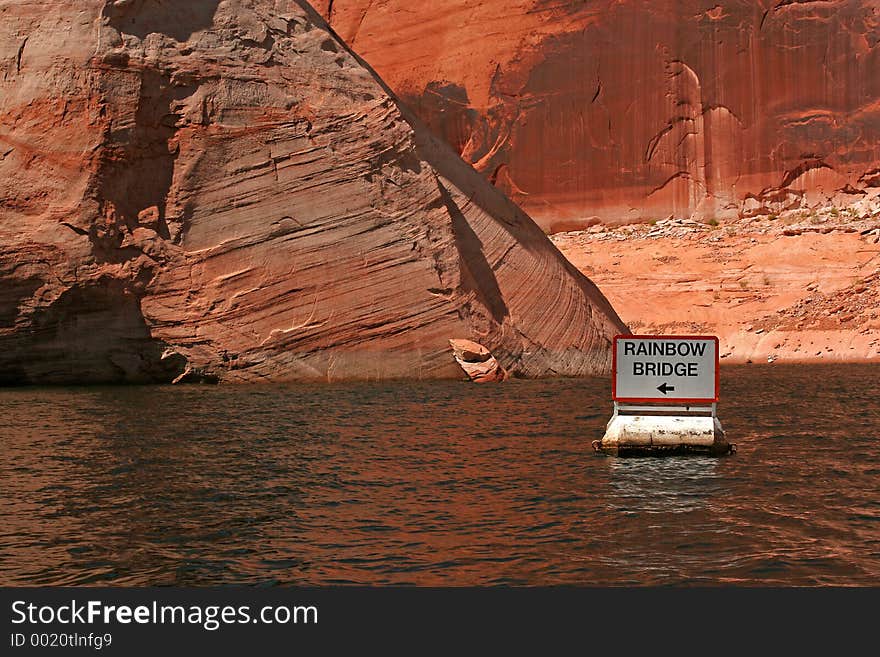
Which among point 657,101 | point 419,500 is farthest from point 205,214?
point 657,101

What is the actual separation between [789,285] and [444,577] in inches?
1386

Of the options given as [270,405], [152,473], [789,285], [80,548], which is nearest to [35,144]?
[270,405]

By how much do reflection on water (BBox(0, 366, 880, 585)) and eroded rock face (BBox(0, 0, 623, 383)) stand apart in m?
5.91

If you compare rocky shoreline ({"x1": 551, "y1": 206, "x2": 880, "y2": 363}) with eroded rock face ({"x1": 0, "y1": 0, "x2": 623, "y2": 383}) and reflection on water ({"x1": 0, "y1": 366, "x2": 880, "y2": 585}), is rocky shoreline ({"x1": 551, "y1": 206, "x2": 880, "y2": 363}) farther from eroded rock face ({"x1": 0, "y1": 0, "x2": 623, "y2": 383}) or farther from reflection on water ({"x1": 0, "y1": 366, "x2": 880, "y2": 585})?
reflection on water ({"x1": 0, "y1": 366, "x2": 880, "y2": 585})

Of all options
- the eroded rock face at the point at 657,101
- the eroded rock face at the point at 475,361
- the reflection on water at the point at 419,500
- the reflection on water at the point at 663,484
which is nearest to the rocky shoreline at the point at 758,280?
the eroded rock face at the point at 657,101

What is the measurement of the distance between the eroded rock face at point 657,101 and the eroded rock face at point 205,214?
1082 inches

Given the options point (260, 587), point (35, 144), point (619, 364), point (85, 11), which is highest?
point (85, 11)

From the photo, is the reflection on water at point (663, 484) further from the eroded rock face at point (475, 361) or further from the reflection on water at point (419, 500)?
the eroded rock face at point (475, 361)

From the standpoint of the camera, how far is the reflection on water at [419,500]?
26.8 feet

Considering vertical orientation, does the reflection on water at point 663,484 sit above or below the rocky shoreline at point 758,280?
below

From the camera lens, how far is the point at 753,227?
47.5 metres

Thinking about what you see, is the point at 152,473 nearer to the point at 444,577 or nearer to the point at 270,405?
the point at 444,577

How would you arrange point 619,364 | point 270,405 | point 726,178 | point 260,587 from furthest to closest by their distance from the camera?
1. point 726,178
2. point 270,405
3. point 619,364
4. point 260,587

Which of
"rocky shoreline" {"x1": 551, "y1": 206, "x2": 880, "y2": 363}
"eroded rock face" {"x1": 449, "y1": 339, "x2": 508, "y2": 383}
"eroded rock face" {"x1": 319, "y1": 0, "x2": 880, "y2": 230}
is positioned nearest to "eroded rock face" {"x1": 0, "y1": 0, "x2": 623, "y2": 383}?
"eroded rock face" {"x1": 449, "y1": 339, "x2": 508, "y2": 383}
